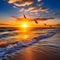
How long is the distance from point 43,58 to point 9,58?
138 centimetres

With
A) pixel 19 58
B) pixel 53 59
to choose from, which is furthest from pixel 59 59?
pixel 19 58

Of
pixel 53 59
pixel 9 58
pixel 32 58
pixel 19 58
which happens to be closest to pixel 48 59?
pixel 53 59

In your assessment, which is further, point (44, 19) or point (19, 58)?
point (44, 19)

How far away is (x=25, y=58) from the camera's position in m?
5.33

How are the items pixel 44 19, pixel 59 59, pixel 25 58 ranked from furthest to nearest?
pixel 44 19, pixel 25 58, pixel 59 59

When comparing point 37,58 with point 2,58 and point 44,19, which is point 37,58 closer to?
point 2,58

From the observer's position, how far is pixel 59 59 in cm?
500

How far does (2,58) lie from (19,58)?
2.25 feet

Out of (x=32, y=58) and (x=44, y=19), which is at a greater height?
(x=44, y=19)

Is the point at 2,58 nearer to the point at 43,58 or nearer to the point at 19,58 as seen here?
the point at 19,58

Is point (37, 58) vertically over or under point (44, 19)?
under

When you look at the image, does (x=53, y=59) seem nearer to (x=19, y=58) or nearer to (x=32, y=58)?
(x=32, y=58)

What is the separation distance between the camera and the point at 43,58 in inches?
205

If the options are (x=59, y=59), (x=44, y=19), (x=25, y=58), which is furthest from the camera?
(x=44, y=19)
